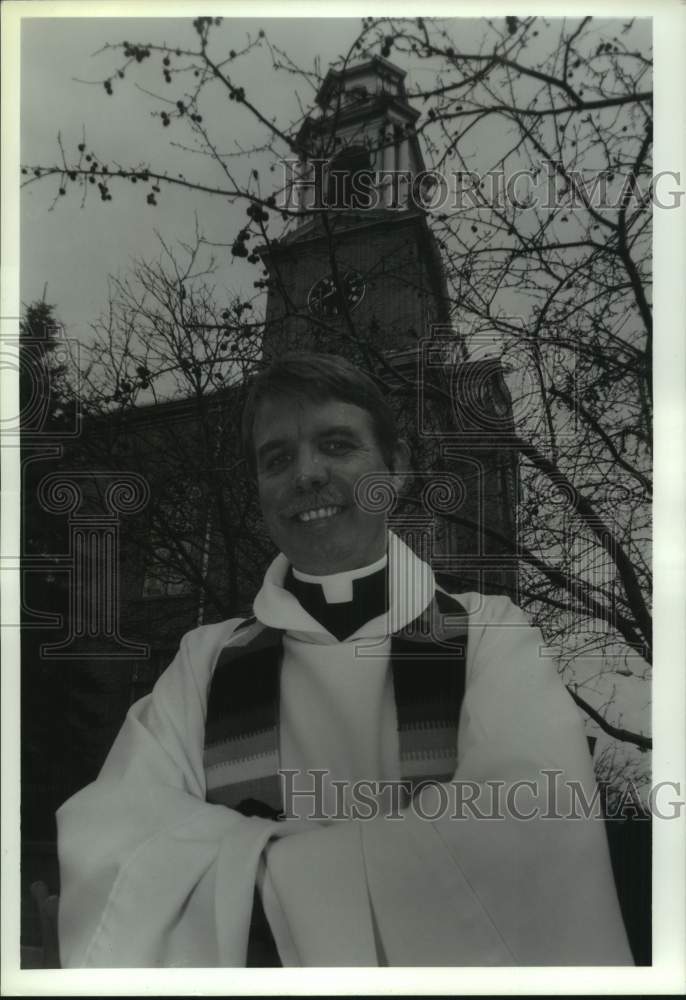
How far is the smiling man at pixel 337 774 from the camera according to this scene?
344cm

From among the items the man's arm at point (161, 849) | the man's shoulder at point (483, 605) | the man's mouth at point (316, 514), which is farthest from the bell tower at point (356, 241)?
the man's arm at point (161, 849)

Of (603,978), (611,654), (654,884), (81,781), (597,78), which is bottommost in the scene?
(603,978)

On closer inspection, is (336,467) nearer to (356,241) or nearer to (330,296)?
(330,296)

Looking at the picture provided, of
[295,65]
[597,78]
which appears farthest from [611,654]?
[295,65]

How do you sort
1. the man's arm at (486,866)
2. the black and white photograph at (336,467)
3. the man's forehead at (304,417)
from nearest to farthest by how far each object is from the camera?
the man's arm at (486,866) < the black and white photograph at (336,467) < the man's forehead at (304,417)

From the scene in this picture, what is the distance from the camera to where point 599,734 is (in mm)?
3629

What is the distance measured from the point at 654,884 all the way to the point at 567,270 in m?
2.28

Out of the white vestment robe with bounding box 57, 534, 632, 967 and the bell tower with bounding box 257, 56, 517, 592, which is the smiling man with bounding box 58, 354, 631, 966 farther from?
the bell tower with bounding box 257, 56, 517, 592

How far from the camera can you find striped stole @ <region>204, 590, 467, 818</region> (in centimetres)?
352

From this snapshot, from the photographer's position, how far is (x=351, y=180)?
375 centimetres

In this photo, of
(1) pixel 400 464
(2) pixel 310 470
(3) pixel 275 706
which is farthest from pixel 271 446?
(3) pixel 275 706

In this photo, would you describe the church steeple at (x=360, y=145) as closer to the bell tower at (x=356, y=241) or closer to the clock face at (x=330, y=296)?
the bell tower at (x=356, y=241)

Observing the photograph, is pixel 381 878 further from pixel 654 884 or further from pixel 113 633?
pixel 113 633

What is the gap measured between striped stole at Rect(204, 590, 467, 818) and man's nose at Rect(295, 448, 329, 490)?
54 centimetres
